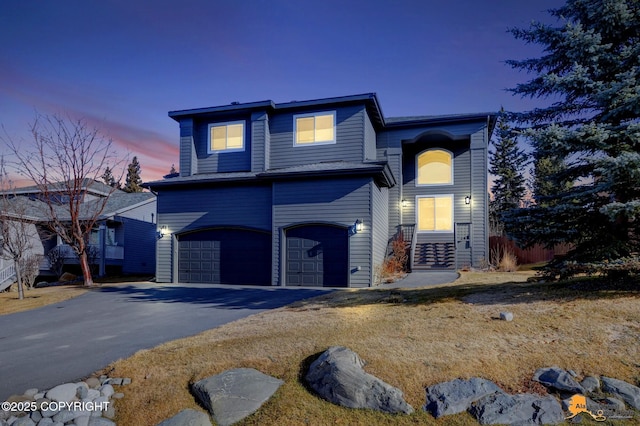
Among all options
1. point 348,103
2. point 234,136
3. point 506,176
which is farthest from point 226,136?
point 506,176

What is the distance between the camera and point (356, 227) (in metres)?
14.2

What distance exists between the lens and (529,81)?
341 inches

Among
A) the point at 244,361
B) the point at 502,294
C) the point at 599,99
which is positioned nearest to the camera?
the point at 244,361

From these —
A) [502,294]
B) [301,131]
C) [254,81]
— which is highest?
[254,81]

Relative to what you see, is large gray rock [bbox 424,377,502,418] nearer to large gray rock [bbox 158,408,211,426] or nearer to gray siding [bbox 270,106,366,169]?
large gray rock [bbox 158,408,211,426]

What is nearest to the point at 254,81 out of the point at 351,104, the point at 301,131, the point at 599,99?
the point at 301,131

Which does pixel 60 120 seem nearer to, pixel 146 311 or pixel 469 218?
pixel 146 311

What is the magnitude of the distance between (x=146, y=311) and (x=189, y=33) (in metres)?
10.0

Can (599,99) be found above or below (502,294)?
above

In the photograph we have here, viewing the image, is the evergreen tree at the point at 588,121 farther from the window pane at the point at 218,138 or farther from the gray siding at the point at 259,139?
the window pane at the point at 218,138

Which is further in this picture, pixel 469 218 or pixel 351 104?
pixel 469 218

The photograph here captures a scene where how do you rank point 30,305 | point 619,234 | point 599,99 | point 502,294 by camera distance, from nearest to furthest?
point 599,99 < point 619,234 < point 502,294 < point 30,305

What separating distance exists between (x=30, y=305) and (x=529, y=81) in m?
14.8

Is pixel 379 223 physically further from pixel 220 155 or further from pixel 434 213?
pixel 220 155
